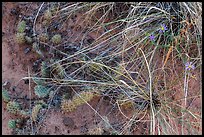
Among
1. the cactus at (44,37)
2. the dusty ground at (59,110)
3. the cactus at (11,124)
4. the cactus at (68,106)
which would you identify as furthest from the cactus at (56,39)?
the cactus at (11,124)

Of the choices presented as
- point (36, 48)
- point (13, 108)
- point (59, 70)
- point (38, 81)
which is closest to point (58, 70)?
point (59, 70)

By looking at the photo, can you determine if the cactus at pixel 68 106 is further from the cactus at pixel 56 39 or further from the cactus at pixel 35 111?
the cactus at pixel 56 39

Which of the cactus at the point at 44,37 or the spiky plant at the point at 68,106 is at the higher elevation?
the cactus at the point at 44,37

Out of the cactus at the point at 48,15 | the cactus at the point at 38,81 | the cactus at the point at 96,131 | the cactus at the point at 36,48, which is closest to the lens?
the cactus at the point at 96,131

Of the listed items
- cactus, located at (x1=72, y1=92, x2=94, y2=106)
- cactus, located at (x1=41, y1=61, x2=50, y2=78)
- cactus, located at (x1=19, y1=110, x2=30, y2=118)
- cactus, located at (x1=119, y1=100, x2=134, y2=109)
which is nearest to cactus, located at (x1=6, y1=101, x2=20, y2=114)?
cactus, located at (x1=19, y1=110, x2=30, y2=118)

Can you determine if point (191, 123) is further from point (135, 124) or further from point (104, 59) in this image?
→ point (104, 59)

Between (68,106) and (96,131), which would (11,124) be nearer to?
(68,106)

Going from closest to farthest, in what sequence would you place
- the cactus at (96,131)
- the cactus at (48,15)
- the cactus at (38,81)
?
the cactus at (96,131)
the cactus at (38,81)
the cactus at (48,15)

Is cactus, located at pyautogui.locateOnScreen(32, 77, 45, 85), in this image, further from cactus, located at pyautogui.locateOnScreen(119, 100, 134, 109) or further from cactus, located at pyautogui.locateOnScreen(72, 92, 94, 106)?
cactus, located at pyautogui.locateOnScreen(119, 100, 134, 109)
